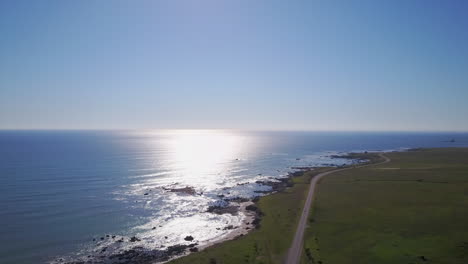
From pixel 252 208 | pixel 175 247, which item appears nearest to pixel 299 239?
pixel 175 247

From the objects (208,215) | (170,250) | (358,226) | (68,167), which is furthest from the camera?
(68,167)

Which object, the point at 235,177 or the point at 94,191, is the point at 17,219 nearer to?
the point at 94,191

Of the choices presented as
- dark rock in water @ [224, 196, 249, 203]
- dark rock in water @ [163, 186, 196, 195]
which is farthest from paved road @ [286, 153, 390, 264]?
dark rock in water @ [163, 186, 196, 195]

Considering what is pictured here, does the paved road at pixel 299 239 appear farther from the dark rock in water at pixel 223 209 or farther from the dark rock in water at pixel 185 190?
the dark rock in water at pixel 185 190

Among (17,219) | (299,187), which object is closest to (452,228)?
(299,187)

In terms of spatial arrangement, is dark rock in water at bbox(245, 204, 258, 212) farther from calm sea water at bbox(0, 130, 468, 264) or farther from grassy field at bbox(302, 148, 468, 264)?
grassy field at bbox(302, 148, 468, 264)
